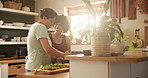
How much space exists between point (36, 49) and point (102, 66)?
1108 mm

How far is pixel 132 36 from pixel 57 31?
1.80 m

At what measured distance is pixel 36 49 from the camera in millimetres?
2621

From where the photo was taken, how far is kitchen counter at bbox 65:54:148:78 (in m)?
1.66

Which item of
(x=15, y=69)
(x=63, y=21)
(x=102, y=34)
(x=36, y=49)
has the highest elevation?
(x=63, y=21)

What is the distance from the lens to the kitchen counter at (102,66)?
5.44ft

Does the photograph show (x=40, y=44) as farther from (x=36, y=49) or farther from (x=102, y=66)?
(x=102, y=66)

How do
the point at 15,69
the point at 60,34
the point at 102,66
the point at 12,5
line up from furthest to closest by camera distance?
the point at 12,5, the point at 15,69, the point at 60,34, the point at 102,66

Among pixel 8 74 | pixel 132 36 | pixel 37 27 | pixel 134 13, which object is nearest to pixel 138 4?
pixel 134 13

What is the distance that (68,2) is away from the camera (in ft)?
17.4

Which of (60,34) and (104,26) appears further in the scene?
(60,34)

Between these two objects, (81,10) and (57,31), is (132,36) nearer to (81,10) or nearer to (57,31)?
(81,10)

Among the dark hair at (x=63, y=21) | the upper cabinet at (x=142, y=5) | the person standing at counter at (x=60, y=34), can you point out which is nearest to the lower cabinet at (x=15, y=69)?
the person standing at counter at (x=60, y=34)

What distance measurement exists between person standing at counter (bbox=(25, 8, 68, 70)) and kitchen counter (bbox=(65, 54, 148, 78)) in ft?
2.33

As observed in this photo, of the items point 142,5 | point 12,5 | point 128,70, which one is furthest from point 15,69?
point 128,70
